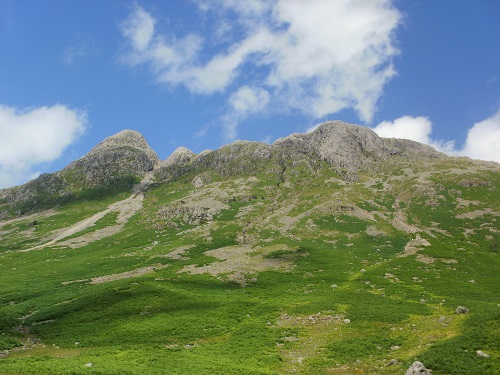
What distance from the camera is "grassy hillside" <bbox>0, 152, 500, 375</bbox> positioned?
3619 centimetres

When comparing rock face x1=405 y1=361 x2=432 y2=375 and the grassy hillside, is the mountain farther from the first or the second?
the grassy hillside

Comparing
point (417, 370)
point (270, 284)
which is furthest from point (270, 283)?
point (417, 370)

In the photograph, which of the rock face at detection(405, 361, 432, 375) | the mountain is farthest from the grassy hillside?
the rock face at detection(405, 361, 432, 375)

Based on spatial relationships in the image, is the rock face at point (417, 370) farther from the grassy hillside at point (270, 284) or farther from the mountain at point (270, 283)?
the grassy hillside at point (270, 284)

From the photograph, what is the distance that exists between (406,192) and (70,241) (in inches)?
6046

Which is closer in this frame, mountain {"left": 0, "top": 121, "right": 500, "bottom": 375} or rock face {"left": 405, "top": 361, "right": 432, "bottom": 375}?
rock face {"left": 405, "top": 361, "right": 432, "bottom": 375}

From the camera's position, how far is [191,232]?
140250 mm

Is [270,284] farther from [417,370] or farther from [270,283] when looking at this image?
[417,370]

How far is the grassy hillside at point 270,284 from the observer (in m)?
36.2

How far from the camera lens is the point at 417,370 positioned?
A: 94.5 ft

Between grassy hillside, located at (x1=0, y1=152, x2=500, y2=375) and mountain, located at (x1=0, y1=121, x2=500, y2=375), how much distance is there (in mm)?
343

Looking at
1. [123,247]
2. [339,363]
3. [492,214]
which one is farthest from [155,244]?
[492,214]

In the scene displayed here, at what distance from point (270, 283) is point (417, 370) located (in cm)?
5124

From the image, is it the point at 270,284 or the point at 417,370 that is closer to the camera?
the point at 417,370
